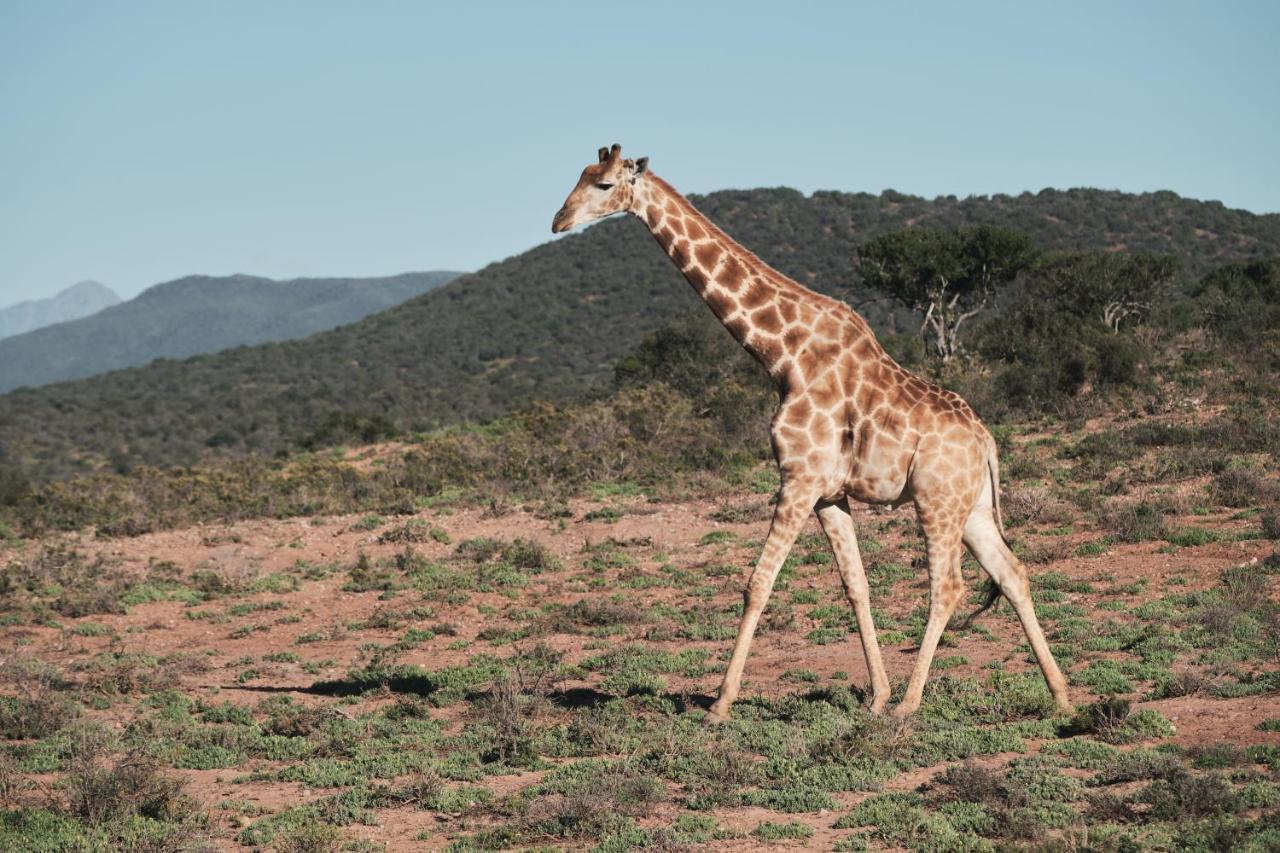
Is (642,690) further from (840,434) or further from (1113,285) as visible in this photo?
(1113,285)

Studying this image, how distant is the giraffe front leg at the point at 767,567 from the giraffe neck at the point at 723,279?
3.46 ft

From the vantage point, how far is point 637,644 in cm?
1325

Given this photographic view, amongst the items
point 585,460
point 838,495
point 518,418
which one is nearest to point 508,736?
point 838,495

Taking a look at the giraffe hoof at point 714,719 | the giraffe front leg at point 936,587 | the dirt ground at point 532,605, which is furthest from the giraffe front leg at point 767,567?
the giraffe front leg at point 936,587

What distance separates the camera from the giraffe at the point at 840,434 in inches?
375

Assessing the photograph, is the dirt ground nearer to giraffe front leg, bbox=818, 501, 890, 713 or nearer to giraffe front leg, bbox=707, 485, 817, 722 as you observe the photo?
giraffe front leg, bbox=707, 485, 817, 722

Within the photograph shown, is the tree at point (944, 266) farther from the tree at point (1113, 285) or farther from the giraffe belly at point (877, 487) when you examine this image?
the giraffe belly at point (877, 487)

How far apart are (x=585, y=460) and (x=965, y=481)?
47.5 ft

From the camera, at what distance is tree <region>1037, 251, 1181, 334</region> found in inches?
1487

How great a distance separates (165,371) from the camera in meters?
76.2

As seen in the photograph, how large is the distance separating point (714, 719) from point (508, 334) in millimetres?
62067

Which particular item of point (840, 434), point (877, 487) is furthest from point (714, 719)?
point (840, 434)

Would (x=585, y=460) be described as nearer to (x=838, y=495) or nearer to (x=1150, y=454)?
(x=1150, y=454)

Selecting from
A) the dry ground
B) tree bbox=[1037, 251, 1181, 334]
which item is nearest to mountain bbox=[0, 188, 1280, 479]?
tree bbox=[1037, 251, 1181, 334]
